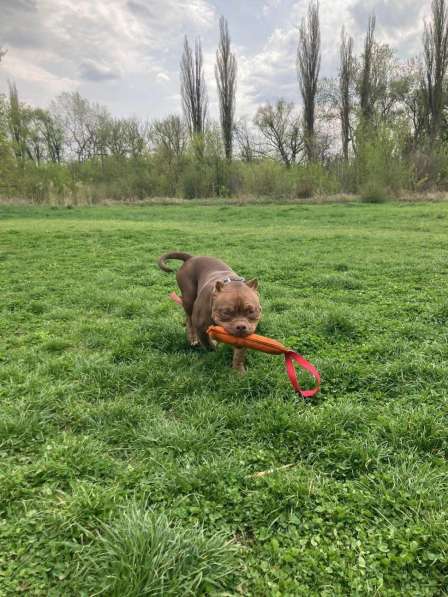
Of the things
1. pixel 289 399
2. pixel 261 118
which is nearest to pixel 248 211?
pixel 289 399

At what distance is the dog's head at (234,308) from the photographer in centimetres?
357

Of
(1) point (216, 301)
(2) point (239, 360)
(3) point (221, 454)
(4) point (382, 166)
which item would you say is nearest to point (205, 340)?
(2) point (239, 360)

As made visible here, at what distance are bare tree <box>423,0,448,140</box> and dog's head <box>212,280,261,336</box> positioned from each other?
3184cm

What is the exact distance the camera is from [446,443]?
2.72 m

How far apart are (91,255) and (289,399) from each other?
325 inches

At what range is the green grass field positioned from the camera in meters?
1.85

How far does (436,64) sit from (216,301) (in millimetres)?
35446

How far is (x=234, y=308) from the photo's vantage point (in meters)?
3.64

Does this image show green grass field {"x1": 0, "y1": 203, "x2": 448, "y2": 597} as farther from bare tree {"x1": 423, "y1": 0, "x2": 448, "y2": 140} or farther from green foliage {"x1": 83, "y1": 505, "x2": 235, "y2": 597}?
bare tree {"x1": 423, "y1": 0, "x2": 448, "y2": 140}

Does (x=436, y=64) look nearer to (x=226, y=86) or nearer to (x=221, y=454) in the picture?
(x=226, y=86)

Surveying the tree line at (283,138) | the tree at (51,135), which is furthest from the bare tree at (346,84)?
the tree at (51,135)

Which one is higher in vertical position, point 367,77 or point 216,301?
point 367,77

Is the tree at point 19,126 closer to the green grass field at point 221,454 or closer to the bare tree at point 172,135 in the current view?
the bare tree at point 172,135

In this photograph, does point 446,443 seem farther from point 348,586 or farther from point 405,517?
point 348,586
